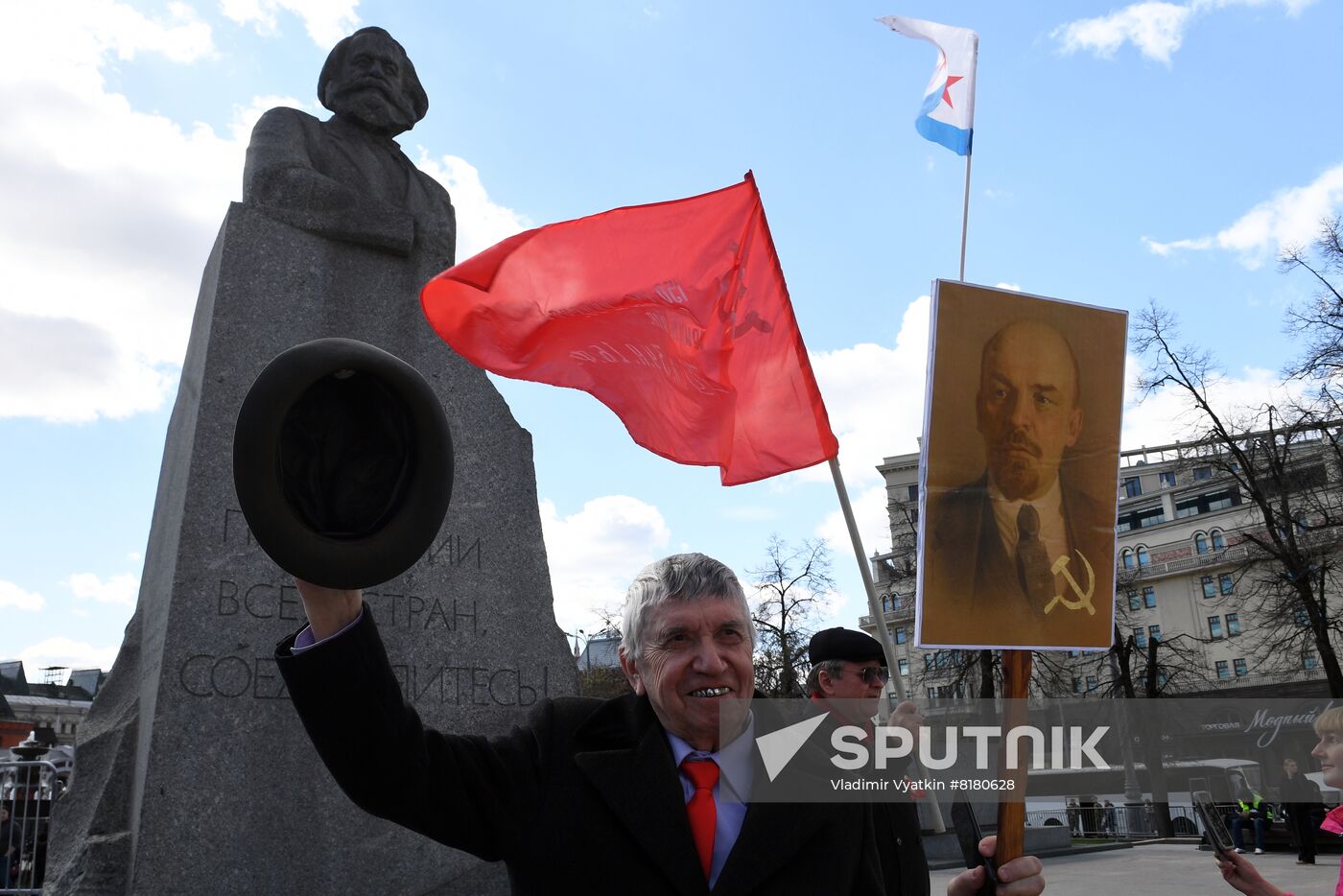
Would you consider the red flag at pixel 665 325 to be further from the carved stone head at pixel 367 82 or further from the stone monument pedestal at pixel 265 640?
the carved stone head at pixel 367 82

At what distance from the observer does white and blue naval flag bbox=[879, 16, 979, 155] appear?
21.7ft

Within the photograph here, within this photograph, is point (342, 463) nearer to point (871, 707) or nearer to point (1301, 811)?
point (871, 707)

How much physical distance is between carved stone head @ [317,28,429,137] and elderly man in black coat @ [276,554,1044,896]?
552 cm

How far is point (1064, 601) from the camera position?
2.92 m

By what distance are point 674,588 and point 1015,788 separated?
0.90 m

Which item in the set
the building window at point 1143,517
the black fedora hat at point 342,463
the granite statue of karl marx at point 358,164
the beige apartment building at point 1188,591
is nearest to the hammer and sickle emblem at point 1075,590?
the black fedora hat at point 342,463

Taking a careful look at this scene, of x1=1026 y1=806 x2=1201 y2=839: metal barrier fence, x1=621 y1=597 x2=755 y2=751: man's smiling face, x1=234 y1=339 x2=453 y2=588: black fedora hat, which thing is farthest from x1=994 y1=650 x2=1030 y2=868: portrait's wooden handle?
x1=1026 y1=806 x2=1201 y2=839: metal barrier fence

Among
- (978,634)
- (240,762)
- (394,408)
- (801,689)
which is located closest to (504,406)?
(240,762)

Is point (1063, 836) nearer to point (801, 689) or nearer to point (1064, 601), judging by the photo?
point (801, 689)

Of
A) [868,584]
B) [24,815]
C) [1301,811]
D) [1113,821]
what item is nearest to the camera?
[868,584]

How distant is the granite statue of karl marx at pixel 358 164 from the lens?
639cm

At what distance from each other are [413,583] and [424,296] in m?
1.56

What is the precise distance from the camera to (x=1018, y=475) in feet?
9.59

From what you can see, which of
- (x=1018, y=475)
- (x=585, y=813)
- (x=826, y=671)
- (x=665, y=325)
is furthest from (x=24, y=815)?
(x=1018, y=475)
